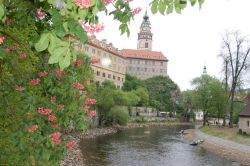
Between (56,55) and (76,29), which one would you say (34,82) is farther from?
(56,55)

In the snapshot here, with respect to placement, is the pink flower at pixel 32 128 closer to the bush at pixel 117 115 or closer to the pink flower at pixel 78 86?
the pink flower at pixel 78 86

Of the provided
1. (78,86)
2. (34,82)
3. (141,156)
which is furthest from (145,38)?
(34,82)

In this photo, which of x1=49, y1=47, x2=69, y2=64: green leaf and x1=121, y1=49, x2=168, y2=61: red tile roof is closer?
x1=49, y1=47, x2=69, y2=64: green leaf

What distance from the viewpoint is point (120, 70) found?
327 ft

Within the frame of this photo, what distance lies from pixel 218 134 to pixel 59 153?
5157 centimetres

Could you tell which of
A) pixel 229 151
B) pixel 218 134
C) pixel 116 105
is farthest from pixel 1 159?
pixel 116 105

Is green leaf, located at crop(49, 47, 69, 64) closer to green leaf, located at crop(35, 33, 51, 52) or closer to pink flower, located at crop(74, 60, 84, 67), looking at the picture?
green leaf, located at crop(35, 33, 51, 52)

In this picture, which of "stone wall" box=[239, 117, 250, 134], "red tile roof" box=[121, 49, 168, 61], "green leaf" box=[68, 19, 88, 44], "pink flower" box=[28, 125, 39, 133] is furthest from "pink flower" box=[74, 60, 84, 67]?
"red tile roof" box=[121, 49, 168, 61]

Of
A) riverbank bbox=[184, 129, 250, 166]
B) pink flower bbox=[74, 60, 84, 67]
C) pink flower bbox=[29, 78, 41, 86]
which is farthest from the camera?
riverbank bbox=[184, 129, 250, 166]

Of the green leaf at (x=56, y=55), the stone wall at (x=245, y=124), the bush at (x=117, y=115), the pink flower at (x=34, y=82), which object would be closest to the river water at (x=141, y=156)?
the stone wall at (x=245, y=124)

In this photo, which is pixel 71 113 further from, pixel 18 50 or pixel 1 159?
pixel 1 159

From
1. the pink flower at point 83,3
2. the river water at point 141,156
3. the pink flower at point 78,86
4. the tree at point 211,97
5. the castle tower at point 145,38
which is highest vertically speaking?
the castle tower at point 145,38

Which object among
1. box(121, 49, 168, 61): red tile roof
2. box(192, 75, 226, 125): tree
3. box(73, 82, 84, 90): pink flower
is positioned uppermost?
box(121, 49, 168, 61): red tile roof

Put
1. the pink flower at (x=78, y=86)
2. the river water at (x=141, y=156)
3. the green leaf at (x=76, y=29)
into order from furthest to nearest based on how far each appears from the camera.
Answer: the river water at (x=141, y=156)
the pink flower at (x=78, y=86)
the green leaf at (x=76, y=29)
